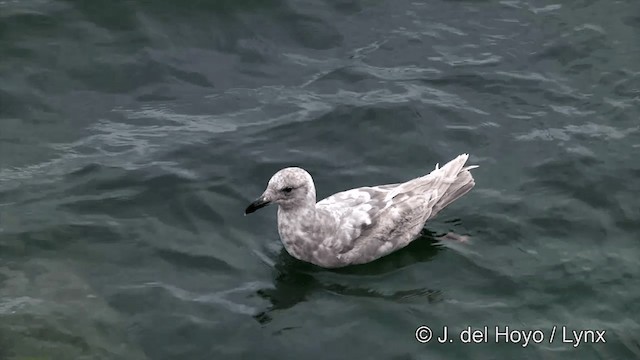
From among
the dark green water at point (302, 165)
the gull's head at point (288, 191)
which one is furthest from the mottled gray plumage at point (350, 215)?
the dark green water at point (302, 165)

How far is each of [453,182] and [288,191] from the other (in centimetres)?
220

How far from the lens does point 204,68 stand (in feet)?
51.5

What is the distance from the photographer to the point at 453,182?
12938 mm

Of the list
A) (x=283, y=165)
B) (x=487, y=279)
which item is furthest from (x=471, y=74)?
(x=487, y=279)

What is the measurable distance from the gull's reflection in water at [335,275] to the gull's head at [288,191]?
2.45 feet

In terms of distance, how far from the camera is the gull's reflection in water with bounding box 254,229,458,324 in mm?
11602

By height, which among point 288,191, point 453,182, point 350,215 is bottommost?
point 350,215

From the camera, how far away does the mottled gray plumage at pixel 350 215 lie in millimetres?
12055

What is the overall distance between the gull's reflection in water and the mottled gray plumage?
0.32ft

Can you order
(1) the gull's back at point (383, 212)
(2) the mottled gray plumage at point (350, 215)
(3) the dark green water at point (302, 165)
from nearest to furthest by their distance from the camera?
(3) the dark green water at point (302, 165) → (2) the mottled gray plumage at point (350, 215) → (1) the gull's back at point (383, 212)

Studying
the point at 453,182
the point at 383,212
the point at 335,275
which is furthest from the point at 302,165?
the point at 335,275

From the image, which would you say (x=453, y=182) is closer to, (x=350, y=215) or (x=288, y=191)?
(x=350, y=215)

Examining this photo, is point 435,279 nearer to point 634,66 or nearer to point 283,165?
point 283,165

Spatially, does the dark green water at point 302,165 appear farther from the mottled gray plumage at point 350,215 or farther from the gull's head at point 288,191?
the gull's head at point 288,191
